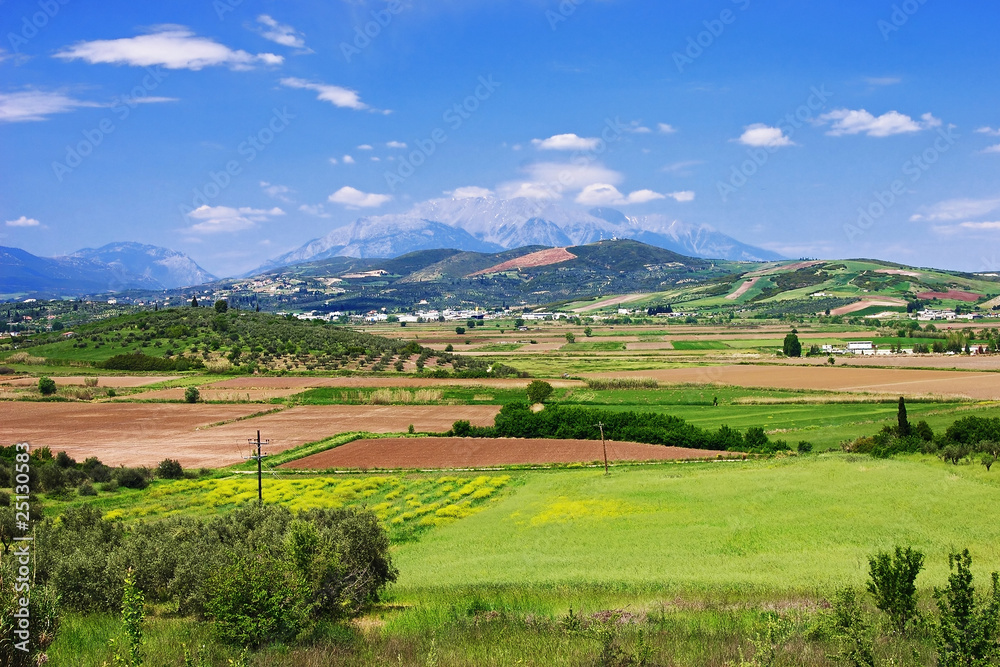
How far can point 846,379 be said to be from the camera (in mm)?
82000

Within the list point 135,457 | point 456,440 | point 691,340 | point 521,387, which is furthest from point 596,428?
point 691,340

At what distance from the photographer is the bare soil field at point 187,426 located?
5347 centimetres

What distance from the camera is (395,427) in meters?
64.9

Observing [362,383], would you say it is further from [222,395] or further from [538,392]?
[538,392]

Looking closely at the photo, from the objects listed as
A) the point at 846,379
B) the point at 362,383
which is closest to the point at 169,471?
the point at 362,383

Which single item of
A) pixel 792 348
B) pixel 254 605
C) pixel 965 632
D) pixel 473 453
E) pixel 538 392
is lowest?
pixel 473 453

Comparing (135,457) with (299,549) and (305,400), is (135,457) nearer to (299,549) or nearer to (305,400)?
(305,400)

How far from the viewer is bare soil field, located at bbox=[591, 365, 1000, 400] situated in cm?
7081

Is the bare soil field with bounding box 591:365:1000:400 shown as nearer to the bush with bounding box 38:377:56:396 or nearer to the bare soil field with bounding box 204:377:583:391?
the bare soil field with bounding box 204:377:583:391

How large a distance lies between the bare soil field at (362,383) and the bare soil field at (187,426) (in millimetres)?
9487

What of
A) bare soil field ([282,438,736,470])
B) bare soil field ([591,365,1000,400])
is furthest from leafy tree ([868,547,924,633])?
bare soil field ([591,365,1000,400])

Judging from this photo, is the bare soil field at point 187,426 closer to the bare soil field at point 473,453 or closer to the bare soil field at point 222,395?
the bare soil field at point 222,395

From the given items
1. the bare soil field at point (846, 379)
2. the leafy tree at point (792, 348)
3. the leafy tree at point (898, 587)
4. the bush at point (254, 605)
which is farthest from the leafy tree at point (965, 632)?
the leafy tree at point (792, 348)

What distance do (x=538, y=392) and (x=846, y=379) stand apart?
3689 cm
